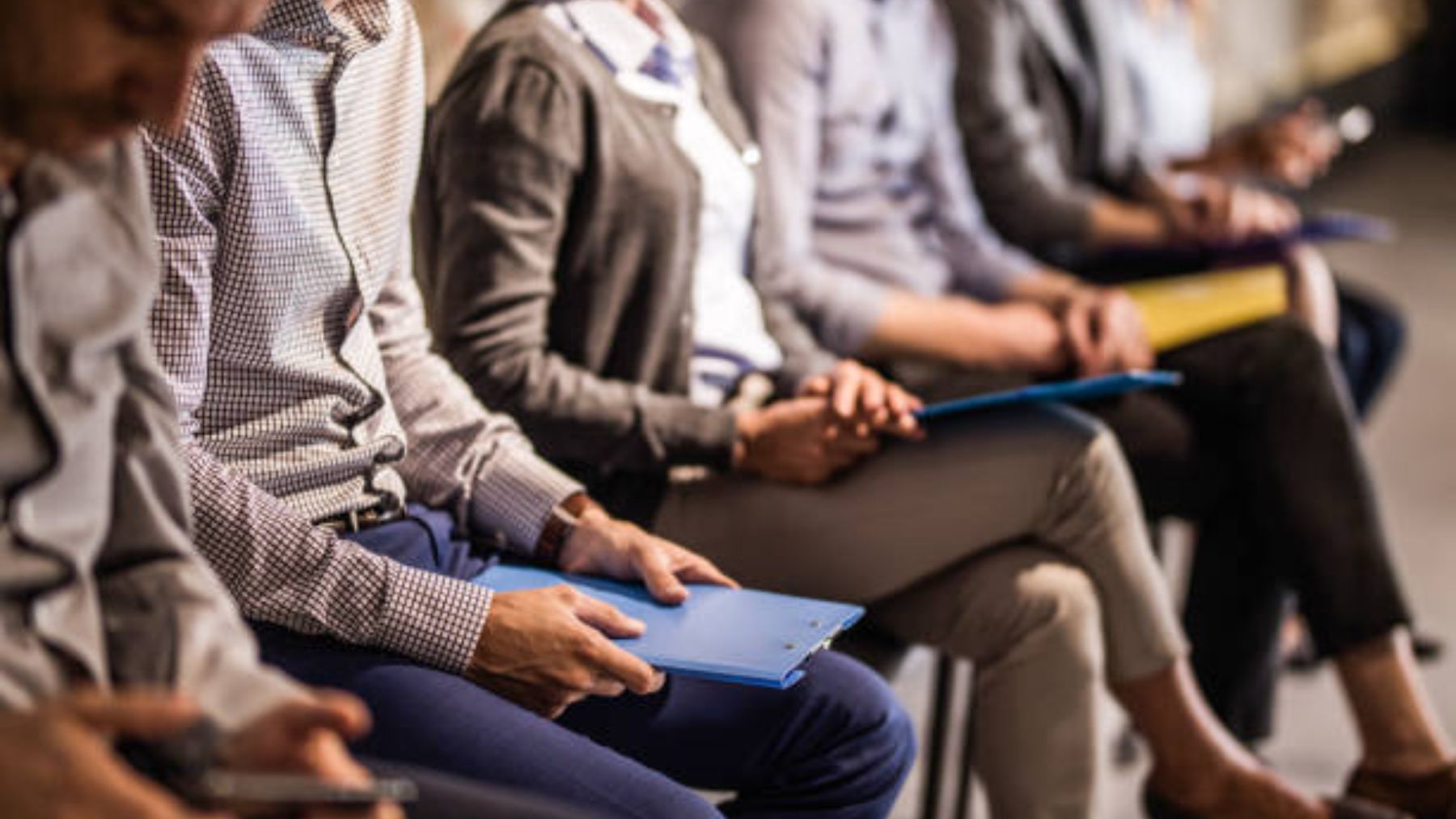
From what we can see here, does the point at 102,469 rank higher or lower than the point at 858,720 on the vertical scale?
higher

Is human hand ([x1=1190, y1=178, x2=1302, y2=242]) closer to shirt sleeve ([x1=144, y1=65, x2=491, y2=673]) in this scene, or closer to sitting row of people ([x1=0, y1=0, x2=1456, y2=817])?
sitting row of people ([x1=0, y1=0, x2=1456, y2=817])

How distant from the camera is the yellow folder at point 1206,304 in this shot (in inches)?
81.2

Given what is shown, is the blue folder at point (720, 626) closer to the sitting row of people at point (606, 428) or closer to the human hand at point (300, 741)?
the sitting row of people at point (606, 428)

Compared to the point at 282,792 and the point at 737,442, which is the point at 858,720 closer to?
the point at 737,442

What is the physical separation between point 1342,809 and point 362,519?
114 cm

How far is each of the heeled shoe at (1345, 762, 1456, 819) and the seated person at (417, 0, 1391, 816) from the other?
0.33 m

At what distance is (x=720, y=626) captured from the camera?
1.27 m

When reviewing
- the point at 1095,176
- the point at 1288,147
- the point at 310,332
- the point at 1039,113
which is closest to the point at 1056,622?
the point at 310,332

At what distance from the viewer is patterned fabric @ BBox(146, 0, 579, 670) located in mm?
1146

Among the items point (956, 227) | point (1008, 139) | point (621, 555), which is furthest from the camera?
point (1008, 139)

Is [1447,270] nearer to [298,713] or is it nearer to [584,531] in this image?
[584,531]

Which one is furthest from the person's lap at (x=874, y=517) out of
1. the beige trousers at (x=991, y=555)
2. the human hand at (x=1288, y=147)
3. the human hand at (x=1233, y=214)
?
the human hand at (x=1288, y=147)

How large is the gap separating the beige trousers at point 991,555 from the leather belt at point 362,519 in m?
0.35

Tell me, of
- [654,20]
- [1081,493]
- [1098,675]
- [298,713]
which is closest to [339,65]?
[654,20]
